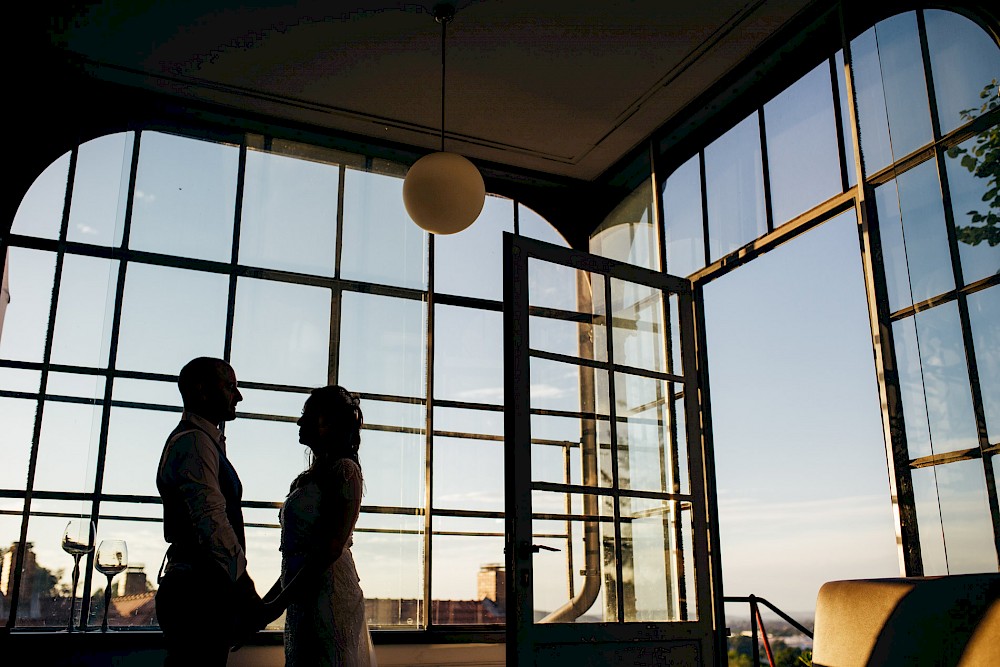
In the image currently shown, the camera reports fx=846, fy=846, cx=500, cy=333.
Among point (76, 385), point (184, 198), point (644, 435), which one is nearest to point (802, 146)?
point (644, 435)

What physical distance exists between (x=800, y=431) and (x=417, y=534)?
3.38 m

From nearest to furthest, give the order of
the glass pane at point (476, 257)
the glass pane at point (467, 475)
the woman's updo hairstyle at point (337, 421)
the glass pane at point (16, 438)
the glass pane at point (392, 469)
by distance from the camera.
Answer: the woman's updo hairstyle at point (337, 421)
the glass pane at point (16, 438)
the glass pane at point (392, 469)
the glass pane at point (467, 475)
the glass pane at point (476, 257)

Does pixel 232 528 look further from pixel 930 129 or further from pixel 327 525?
pixel 930 129

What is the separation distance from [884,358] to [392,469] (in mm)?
2594

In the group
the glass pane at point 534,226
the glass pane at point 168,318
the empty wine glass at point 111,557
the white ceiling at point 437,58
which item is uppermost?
Answer: the white ceiling at point 437,58

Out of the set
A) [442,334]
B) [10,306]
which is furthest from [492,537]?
[10,306]

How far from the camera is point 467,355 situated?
5.18 meters

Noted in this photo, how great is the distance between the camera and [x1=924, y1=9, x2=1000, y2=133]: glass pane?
3.13 meters

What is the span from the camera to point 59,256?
14.2ft

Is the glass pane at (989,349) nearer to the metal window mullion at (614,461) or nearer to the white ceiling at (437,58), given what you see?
the metal window mullion at (614,461)

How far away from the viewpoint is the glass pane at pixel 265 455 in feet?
14.5

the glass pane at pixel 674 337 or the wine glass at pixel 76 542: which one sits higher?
the glass pane at pixel 674 337

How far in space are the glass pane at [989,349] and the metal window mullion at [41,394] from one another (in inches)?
161

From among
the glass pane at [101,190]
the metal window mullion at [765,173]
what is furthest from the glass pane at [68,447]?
the metal window mullion at [765,173]
